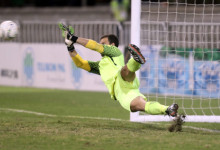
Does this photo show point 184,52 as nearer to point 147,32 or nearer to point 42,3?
point 147,32

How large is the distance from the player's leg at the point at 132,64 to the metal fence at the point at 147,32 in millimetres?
2988

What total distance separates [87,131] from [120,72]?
3.68 ft

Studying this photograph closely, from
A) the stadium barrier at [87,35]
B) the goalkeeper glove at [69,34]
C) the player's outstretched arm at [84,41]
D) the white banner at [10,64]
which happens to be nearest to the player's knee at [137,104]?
the player's outstretched arm at [84,41]

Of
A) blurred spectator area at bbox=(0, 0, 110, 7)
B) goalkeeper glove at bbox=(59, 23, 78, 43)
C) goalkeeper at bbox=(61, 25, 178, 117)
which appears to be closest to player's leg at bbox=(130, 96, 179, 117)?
goalkeeper at bbox=(61, 25, 178, 117)

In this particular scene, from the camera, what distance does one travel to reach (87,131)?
819 centimetres

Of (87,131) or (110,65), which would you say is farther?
(110,65)

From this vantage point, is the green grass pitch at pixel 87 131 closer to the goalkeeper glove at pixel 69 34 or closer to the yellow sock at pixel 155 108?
the yellow sock at pixel 155 108

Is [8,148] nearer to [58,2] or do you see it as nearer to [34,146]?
[34,146]

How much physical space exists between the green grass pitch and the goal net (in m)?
0.87

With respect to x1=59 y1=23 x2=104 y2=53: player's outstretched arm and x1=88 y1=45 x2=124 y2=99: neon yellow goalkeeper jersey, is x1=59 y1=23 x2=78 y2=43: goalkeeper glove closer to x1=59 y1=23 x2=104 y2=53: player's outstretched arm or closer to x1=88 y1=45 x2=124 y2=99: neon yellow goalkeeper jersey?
x1=59 y1=23 x2=104 y2=53: player's outstretched arm

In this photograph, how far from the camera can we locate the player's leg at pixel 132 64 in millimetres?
7637

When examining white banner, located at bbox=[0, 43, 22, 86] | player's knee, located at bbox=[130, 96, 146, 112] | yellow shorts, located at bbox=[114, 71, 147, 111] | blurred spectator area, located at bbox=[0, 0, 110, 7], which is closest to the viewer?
player's knee, located at bbox=[130, 96, 146, 112]

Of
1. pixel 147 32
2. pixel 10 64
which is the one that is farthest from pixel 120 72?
pixel 10 64

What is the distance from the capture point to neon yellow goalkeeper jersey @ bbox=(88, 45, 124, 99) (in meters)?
8.44
